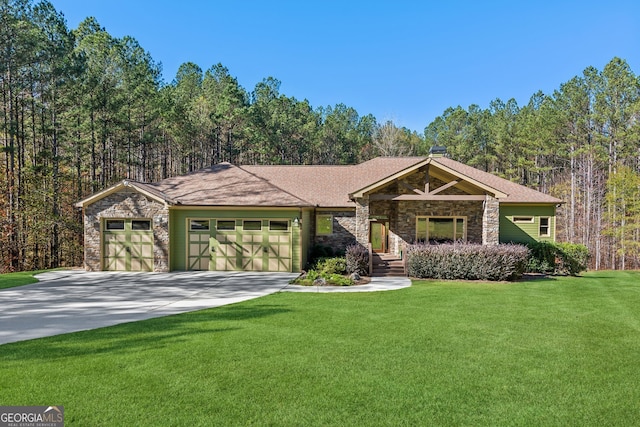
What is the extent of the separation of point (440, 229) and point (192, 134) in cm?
2294

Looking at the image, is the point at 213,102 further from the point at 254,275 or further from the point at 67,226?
the point at 254,275

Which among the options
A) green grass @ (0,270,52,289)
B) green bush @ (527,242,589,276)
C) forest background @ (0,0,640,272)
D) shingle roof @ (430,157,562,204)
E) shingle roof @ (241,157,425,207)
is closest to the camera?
green grass @ (0,270,52,289)

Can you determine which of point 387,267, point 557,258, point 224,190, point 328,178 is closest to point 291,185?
point 328,178

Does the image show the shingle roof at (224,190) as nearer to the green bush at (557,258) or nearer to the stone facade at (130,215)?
the stone facade at (130,215)

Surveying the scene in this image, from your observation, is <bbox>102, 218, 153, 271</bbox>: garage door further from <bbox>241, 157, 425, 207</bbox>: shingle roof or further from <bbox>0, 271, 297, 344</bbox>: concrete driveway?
<bbox>241, 157, 425, 207</bbox>: shingle roof

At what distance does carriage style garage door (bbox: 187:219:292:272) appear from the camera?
50.5 ft

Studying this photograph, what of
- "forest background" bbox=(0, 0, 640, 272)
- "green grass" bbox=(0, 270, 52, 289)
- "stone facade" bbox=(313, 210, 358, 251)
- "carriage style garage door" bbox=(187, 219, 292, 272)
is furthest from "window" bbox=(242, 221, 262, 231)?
"forest background" bbox=(0, 0, 640, 272)

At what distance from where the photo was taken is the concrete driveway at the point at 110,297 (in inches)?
291

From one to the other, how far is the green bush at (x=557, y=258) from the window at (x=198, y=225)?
1401 centimetres

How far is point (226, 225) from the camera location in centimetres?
Answer: 1548

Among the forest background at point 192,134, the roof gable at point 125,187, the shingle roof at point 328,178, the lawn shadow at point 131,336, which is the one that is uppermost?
the forest background at point 192,134

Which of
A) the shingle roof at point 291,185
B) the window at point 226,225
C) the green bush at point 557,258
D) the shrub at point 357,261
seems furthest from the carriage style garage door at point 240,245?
Answer: the green bush at point 557,258

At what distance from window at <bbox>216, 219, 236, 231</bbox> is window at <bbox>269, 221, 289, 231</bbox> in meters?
1.59

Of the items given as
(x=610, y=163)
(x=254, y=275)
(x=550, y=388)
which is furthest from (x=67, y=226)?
(x=610, y=163)
